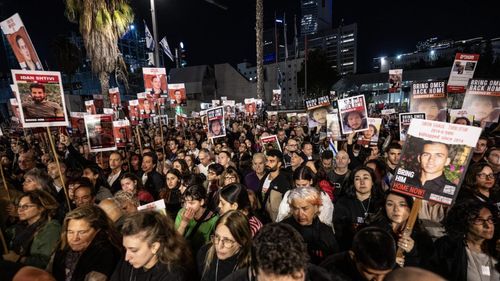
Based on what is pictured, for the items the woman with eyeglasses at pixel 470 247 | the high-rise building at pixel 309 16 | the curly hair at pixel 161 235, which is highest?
the high-rise building at pixel 309 16

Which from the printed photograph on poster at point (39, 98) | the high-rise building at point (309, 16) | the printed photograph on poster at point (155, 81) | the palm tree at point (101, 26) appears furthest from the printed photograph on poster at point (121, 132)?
the high-rise building at point (309, 16)

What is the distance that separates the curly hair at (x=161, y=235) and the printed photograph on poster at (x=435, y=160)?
2.16 metres

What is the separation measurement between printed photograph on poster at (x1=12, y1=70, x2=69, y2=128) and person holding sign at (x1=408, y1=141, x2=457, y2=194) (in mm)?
5355

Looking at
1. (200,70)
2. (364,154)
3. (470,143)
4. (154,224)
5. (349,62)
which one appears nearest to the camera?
(154,224)

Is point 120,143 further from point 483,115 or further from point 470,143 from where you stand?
point 483,115

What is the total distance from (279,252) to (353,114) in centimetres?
516

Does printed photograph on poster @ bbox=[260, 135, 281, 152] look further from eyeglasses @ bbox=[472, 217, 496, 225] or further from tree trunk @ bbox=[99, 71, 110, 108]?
tree trunk @ bbox=[99, 71, 110, 108]

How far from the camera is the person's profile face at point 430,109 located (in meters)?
7.37

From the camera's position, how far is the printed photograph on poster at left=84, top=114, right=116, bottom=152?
23.9ft

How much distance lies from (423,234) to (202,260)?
224 centimetres

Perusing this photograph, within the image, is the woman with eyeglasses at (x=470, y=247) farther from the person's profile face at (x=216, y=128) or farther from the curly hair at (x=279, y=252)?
the person's profile face at (x=216, y=128)

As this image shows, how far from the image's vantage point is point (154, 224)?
2381 millimetres

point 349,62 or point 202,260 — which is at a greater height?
point 349,62

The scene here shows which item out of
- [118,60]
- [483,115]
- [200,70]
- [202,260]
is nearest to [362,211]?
[202,260]
